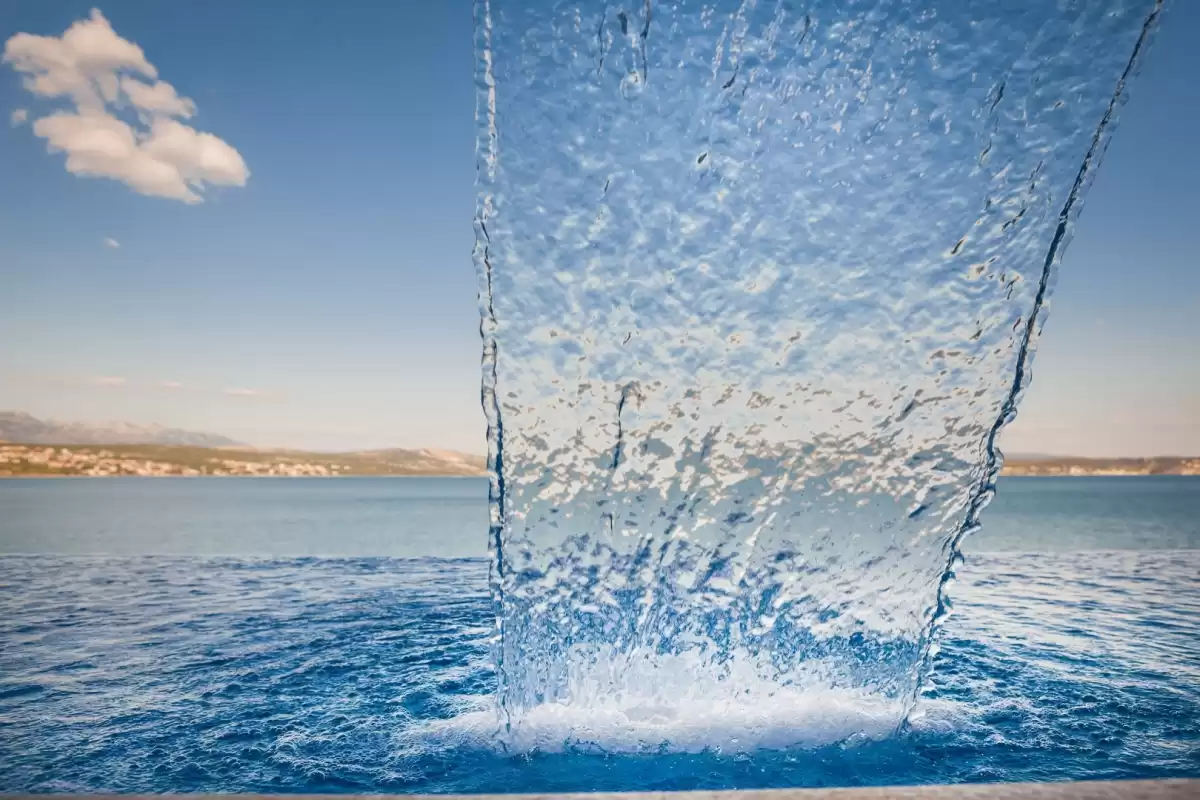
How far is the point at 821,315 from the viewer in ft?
13.0

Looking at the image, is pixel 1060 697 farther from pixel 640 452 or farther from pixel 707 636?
pixel 640 452

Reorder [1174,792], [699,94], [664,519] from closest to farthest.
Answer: [1174,792] < [699,94] < [664,519]

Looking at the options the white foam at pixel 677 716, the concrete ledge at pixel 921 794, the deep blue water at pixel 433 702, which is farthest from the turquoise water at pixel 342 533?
the concrete ledge at pixel 921 794

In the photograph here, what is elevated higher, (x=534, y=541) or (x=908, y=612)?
(x=534, y=541)

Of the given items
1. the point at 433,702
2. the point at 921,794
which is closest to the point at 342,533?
the point at 433,702

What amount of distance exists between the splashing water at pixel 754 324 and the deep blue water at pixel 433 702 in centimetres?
24

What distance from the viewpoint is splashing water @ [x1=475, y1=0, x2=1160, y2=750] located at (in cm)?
367

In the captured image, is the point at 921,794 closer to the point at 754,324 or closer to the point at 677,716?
the point at 677,716

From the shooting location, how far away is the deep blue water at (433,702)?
3.26 meters

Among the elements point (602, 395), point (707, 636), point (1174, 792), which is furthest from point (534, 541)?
point (1174, 792)

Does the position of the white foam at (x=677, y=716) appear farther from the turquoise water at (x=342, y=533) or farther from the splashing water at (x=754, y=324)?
the turquoise water at (x=342, y=533)

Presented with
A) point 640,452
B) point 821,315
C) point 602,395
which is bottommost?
point 640,452

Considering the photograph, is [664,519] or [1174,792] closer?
[1174,792]

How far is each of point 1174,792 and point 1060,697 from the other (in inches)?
102
